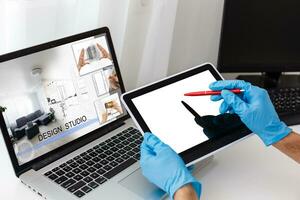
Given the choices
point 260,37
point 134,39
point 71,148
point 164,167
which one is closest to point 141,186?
point 164,167

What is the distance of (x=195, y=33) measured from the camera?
1.19 meters

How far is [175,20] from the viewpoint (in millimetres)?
1129

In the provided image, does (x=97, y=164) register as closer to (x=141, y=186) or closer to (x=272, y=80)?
(x=141, y=186)

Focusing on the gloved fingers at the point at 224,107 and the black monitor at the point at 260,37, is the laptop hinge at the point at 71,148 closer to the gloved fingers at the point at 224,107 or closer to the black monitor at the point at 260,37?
the gloved fingers at the point at 224,107

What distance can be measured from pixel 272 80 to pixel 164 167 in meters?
0.63

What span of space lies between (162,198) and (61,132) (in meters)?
0.28

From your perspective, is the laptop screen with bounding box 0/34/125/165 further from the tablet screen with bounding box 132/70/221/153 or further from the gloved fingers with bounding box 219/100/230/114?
the gloved fingers with bounding box 219/100/230/114

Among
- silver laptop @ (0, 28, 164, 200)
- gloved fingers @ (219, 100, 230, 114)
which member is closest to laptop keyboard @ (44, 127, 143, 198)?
silver laptop @ (0, 28, 164, 200)

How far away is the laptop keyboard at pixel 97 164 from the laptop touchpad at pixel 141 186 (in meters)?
0.03

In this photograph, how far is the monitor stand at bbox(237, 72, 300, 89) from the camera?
116 cm

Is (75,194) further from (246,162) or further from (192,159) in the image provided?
(246,162)

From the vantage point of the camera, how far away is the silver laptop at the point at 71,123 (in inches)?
29.3

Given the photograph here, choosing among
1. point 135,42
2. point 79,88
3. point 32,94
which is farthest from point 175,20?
point 32,94

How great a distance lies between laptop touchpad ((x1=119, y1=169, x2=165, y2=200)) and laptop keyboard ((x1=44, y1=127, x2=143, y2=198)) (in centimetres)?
3
